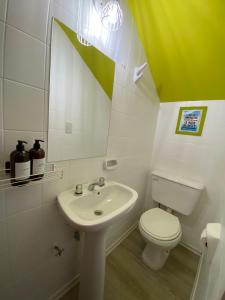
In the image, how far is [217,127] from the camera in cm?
137

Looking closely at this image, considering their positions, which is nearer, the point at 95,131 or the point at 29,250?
the point at 29,250

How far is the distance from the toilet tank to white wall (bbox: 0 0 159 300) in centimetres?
64

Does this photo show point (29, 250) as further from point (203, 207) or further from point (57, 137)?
point (203, 207)

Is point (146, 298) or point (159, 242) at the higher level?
point (159, 242)

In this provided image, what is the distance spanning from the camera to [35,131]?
69 centimetres

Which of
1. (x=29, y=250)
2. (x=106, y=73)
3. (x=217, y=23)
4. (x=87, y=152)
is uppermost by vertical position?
(x=217, y=23)

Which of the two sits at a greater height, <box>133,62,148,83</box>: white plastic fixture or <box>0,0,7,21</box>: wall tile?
<box>133,62,148,83</box>: white plastic fixture

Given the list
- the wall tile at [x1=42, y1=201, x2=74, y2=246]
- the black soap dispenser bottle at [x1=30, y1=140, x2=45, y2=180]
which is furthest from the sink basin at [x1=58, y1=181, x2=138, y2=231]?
the black soap dispenser bottle at [x1=30, y1=140, x2=45, y2=180]

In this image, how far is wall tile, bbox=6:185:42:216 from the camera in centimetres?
67

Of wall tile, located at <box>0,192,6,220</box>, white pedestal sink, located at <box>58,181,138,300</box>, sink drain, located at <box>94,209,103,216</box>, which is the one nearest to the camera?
wall tile, located at <box>0,192,6,220</box>

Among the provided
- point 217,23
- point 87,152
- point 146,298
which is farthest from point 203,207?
point 217,23

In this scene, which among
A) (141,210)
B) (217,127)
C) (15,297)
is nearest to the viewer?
(15,297)

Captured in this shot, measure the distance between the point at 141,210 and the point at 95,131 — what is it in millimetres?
1487

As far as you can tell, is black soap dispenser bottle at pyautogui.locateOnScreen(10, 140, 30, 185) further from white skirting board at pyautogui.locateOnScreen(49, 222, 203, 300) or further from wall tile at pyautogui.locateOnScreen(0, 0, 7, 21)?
white skirting board at pyautogui.locateOnScreen(49, 222, 203, 300)
